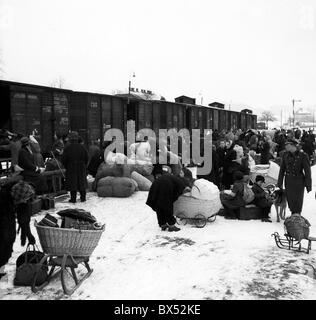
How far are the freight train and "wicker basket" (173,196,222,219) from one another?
9169mm

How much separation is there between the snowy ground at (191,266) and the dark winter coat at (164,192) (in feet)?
1.67

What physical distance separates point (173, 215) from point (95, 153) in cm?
505

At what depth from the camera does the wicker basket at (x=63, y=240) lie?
187 inches

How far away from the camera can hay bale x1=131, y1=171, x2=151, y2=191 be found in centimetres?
1159

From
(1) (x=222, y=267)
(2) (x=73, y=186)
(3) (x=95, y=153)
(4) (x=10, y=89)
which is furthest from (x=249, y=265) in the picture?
(4) (x=10, y=89)

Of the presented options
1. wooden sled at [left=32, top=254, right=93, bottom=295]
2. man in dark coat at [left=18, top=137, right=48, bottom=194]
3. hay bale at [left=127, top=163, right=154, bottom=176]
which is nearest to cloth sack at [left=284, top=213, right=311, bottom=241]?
wooden sled at [left=32, top=254, right=93, bottom=295]

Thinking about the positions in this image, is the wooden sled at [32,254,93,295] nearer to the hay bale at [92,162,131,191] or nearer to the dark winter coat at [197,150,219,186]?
the dark winter coat at [197,150,219,186]

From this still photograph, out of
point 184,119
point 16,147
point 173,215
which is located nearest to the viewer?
point 173,215

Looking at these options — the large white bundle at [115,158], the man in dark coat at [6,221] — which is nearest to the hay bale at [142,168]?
the large white bundle at [115,158]

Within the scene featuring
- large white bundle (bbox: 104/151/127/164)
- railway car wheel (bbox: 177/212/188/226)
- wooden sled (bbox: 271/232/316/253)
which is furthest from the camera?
large white bundle (bbox: 104/151/127/164)

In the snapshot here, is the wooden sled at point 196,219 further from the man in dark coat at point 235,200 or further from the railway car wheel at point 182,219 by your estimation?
the man in dark coat at point 235,200

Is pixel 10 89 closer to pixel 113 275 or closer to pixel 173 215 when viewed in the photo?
pixel 173 215

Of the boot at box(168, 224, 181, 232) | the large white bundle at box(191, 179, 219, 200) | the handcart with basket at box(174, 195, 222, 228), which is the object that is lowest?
the boot at box(168, 224, 181, 232)

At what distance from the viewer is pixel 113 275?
17.3ft
